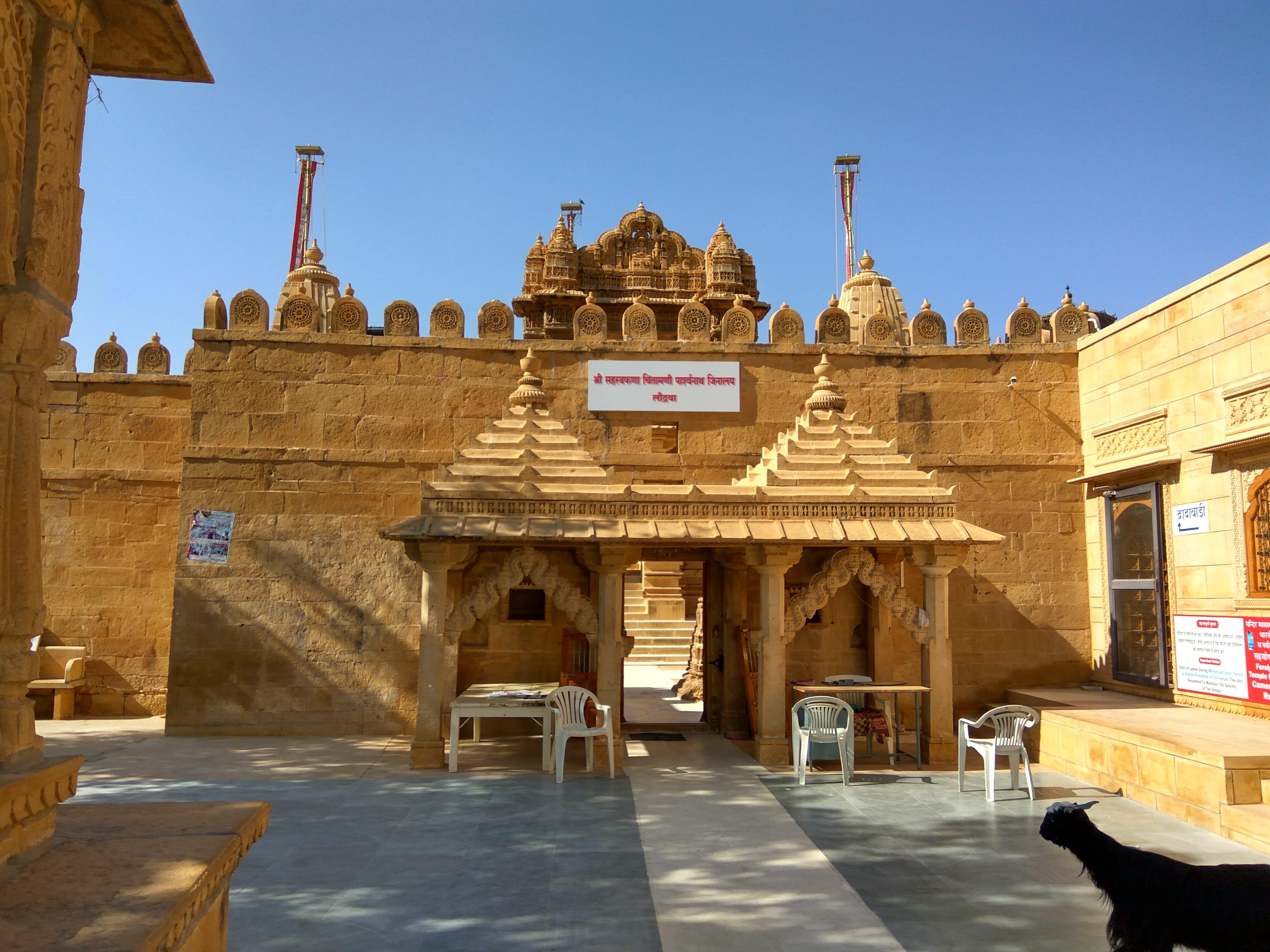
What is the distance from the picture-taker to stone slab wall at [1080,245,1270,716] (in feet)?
29.6

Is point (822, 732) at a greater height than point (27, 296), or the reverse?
point (27, 296)

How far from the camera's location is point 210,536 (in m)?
11.6

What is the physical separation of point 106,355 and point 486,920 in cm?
1162

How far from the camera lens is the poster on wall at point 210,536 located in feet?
37.9

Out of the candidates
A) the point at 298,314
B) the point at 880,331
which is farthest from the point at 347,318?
the point at 880,331

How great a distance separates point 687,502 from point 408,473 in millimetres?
4243

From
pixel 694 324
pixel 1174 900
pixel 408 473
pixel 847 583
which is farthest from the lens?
pixel 694 324

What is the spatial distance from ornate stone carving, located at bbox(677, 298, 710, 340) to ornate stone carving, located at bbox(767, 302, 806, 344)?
35.3 inches

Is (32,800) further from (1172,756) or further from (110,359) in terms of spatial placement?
(110,359)

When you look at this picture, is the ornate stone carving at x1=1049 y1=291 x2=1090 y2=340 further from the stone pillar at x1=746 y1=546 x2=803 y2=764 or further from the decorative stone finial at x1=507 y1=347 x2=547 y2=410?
the decorative stone finial at x1=507 y1=347 x2=547 y2=410

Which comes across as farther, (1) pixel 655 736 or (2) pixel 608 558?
(1) pixel 655 736

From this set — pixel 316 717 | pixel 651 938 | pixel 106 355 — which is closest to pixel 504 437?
pixel 316 717

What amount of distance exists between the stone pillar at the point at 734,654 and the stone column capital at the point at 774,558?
1.43m

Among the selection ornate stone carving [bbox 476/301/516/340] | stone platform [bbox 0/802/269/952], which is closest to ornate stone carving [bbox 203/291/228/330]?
ornate stone carving [bbox 476/301/516/340]
